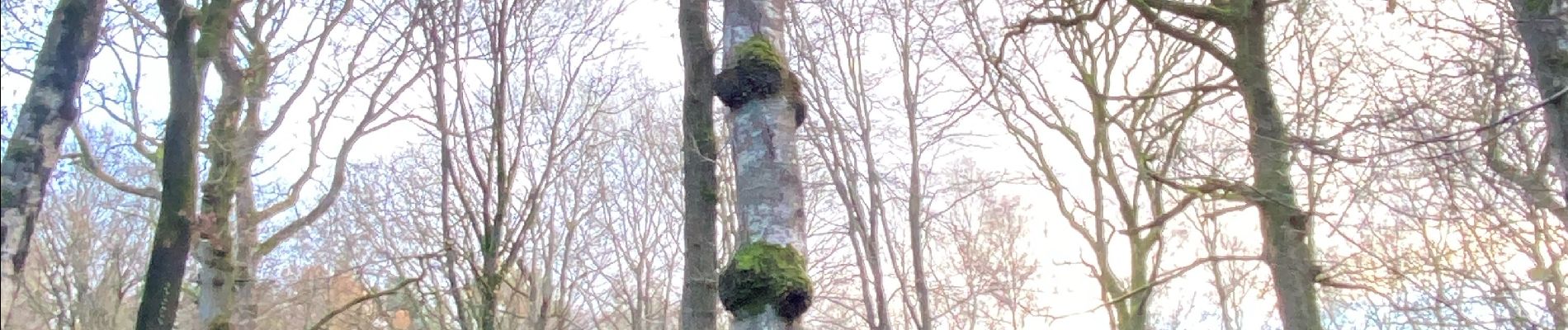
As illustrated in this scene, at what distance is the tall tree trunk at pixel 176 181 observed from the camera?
470cm

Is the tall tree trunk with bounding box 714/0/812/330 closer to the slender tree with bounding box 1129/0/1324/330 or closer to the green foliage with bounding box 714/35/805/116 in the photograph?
the green foliage with bounding box 714/35/805/116

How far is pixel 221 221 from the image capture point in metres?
7.57

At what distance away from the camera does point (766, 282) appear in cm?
405

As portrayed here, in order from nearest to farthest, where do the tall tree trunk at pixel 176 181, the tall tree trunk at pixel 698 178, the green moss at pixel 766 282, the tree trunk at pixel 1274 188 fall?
the green moss at pixel 766 282 < the tall tree trunk at pixel 176 181 < the tree trunk at pixel 1274 188 < the tall tree trunk at pixel 698 178

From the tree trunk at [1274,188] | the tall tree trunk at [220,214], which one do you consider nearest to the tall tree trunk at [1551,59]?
the tree trunk at [1274,188]

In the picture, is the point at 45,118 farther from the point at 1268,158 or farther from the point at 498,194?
the point at 1268,158

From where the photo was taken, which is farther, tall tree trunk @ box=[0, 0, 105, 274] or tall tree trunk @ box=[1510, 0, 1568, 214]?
tall tree trunk @ box=[1510, 0, 1568, 214]

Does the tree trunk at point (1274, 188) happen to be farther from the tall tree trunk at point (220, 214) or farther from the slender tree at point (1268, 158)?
the tall tree trunk at point (220, 214)

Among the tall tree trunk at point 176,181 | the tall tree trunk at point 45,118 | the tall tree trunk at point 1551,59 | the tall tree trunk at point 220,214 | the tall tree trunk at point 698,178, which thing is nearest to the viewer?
the tall tree trunk at point 45,118

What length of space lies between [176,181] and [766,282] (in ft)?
9.29

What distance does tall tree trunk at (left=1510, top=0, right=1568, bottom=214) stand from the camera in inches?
176

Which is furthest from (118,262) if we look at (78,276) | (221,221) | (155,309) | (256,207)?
(155,309)

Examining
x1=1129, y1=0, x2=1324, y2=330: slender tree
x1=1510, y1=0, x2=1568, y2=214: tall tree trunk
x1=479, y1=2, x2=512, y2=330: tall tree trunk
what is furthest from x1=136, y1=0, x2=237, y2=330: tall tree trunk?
x1=1510, y1=0, x2=1568, y2=214: tall tree trunk

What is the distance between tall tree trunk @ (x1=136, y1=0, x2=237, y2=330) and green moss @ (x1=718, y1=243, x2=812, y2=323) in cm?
242
